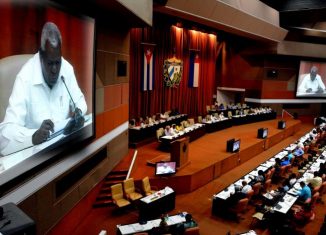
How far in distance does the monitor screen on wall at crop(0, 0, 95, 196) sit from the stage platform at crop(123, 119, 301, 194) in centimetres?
340

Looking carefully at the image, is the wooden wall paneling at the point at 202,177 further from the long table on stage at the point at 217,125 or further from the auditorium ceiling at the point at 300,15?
the auditorium ceiling at the point at 300,15

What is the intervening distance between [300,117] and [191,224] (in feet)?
64.6

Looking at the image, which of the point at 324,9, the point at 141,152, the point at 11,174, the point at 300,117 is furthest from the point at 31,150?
the point at 300,117

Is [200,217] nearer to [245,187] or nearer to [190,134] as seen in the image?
[245,187]

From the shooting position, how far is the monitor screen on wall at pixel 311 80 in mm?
22203

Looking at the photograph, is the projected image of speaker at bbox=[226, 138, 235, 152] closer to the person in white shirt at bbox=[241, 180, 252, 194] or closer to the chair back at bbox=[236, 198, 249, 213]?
the person in white shirt at bbox=[241, 180, 252, 194]

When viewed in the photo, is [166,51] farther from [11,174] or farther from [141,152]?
[11,174]

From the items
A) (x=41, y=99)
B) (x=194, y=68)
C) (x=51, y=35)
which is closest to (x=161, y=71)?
(x=194, y=68)

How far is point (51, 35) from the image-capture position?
540cm

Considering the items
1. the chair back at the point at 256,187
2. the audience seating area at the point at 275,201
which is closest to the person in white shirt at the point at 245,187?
the audience seating area at the point at 275,201

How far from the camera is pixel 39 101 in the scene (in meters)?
5.21

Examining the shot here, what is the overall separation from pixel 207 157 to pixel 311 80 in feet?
49.3

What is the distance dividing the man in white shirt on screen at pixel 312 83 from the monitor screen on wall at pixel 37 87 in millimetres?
19399

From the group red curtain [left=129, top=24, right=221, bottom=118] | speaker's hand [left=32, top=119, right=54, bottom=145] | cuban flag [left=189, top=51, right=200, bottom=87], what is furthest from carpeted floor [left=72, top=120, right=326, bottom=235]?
cuban flag [left=189, top=51, right=200, bottom=87]
